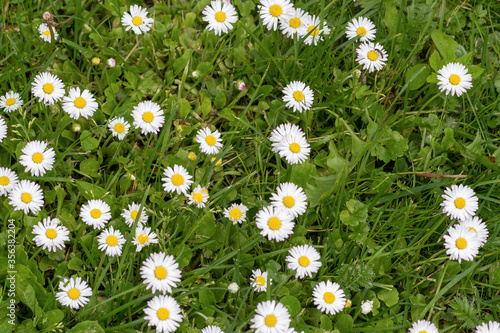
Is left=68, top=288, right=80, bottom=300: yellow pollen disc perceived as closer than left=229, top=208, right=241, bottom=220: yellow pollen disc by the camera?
Yes

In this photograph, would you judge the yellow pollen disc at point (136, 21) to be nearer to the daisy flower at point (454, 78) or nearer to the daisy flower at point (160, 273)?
the daisy flower at point (160, 273)

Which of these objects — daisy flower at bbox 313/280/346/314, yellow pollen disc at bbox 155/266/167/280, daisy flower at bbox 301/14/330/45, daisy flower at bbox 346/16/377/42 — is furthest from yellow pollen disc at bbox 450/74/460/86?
yellow pollen disc at bbox 155/266/167/280

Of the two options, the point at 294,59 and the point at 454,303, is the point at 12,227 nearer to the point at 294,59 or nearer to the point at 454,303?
the point at 294,59

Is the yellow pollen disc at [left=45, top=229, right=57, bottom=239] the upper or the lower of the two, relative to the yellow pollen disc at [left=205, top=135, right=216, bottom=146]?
lower

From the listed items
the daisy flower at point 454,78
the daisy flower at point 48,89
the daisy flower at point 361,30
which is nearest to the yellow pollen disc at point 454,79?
the daisy flower at point 454,78

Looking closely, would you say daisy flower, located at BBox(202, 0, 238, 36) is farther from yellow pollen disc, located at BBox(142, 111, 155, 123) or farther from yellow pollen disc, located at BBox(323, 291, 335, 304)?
yellow pollen disc, located at BBox(323, 291, 335, 304)

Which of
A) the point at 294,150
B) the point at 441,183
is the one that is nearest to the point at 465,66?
the point at 441,183
